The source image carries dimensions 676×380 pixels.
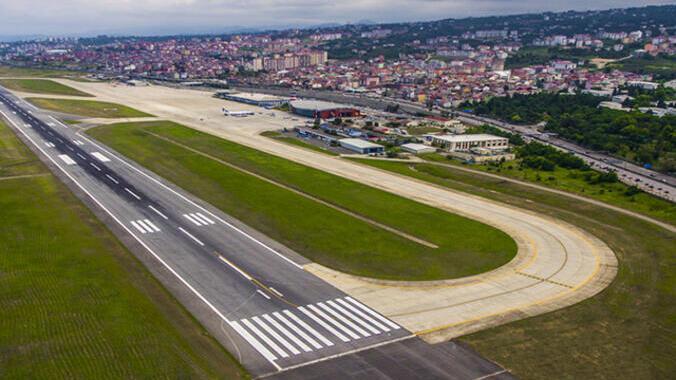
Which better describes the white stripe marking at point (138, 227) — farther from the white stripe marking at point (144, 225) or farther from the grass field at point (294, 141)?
the grass field at point (294, 141)

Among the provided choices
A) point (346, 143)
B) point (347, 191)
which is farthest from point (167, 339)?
point (346, 143)

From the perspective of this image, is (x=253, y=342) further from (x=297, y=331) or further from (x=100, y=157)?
(x=100, y=157)

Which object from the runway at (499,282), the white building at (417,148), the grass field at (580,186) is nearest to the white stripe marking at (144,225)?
the runway at (499,282)

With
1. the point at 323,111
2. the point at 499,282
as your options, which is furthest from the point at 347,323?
the point at 323,111

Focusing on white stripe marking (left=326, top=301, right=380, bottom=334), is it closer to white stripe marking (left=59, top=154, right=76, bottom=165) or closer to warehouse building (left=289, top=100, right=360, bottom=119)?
white stripe marking (left=59, top=154, right=76, bottom=165)

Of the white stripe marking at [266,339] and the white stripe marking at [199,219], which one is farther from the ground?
the white stripe marking at [199,219]

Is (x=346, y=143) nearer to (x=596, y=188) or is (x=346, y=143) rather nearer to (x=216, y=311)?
(x=596, y=188)
